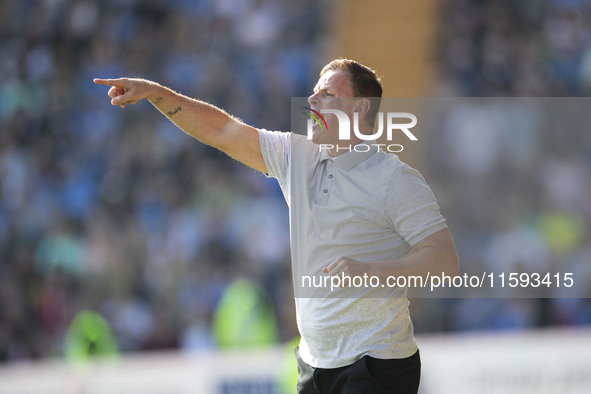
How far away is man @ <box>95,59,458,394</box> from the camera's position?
301cm

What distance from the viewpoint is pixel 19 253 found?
9.19 m

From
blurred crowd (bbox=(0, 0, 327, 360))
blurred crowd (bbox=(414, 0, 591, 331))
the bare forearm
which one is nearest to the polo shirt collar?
the bare forearm

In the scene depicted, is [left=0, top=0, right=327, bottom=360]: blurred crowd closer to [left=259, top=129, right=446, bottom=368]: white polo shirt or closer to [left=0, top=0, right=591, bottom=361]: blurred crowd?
[left=0, top=0, right=591, bottom=361]: blurred crowd

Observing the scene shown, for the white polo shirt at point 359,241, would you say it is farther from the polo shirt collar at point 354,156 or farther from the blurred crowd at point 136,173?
the blurred crowd at point 136,173

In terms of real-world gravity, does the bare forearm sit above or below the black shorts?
above

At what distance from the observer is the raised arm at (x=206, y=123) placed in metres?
3.37

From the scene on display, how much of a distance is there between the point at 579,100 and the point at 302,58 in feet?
9.63

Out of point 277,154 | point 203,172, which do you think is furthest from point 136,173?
point 277,154

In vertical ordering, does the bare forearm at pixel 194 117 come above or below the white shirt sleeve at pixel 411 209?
above

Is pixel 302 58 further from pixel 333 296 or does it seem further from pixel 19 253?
pixel 333 296

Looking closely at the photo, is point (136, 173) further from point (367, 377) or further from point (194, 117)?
point (367, 377)

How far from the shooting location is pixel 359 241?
3092mm

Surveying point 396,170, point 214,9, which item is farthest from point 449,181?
point 396,170

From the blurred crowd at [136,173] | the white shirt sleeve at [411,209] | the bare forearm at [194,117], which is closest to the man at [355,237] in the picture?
the white shirt sleeve at [411,209]
